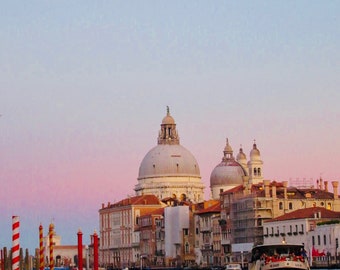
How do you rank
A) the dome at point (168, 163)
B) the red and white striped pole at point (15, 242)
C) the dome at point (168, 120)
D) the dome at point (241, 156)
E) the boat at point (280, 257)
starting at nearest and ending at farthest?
the red and white striped pole at point (15, 242) → the boat at point (280, 257) → the dome at point (168, 163) → the dome at point (241, 156) → the dome at point (168, 120)

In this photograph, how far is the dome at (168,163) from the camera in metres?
→ 138

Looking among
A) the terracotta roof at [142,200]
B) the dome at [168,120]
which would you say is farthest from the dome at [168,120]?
the terracotta roof at [142,200]

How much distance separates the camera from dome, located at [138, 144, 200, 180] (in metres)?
138

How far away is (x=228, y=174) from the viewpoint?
134 meters

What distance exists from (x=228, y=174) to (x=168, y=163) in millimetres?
7601

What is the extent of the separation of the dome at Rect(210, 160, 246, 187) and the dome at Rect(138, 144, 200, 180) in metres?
3.72

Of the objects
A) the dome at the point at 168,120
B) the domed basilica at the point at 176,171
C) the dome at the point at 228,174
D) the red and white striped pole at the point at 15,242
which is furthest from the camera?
the dome at the point at 168,120

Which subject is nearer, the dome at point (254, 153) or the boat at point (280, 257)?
the boat at point (280, 257)

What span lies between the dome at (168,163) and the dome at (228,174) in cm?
372

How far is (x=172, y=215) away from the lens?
402ft

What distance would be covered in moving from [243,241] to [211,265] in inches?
274

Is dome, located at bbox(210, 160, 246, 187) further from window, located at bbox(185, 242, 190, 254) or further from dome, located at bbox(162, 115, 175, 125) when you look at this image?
window, located at bbox(185, 242, 190, 254)

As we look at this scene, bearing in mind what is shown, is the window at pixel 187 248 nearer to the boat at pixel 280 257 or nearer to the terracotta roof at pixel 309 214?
the terracotta roof at pixel 309 214

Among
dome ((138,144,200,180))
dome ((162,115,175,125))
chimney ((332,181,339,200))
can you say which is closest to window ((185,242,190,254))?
dome ((138,144,200,180))
